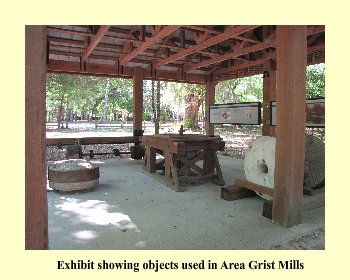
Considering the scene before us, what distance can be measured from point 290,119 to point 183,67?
7102 millimetres

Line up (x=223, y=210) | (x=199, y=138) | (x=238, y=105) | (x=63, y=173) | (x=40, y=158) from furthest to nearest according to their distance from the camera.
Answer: (x=238, y=105) → (x=199, y=138) → (x=63, y=173) → (x=223, y=210) → (x=40, y=158)

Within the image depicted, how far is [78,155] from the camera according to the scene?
7.78 meters

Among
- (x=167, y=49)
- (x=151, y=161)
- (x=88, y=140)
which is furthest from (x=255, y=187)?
(x=88, y=140)

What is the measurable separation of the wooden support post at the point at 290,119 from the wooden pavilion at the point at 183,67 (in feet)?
0.03

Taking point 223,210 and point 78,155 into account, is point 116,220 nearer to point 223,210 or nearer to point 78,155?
point 223,210

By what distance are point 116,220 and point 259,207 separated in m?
2.06

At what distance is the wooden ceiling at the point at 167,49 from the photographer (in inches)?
228

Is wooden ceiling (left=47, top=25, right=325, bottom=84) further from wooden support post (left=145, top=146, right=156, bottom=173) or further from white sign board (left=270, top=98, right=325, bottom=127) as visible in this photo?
wooden support post (left=145, top=146, right=156, bottom=173)

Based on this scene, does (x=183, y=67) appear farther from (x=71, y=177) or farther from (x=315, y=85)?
(x=315, y=85)

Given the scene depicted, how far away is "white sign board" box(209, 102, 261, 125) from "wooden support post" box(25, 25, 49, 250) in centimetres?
688

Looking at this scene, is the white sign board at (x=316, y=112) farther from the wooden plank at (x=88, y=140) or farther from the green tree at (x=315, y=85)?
the green tree at (x=315, y=85)

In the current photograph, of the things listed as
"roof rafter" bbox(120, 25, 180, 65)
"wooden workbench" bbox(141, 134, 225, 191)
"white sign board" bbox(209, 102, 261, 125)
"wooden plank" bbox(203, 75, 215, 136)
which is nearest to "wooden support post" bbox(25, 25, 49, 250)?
"wooden workbench" bbox(141, 134, 225, 191)

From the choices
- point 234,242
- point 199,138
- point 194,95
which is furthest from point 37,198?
point 194,95

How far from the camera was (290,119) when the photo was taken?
3.11 metres
